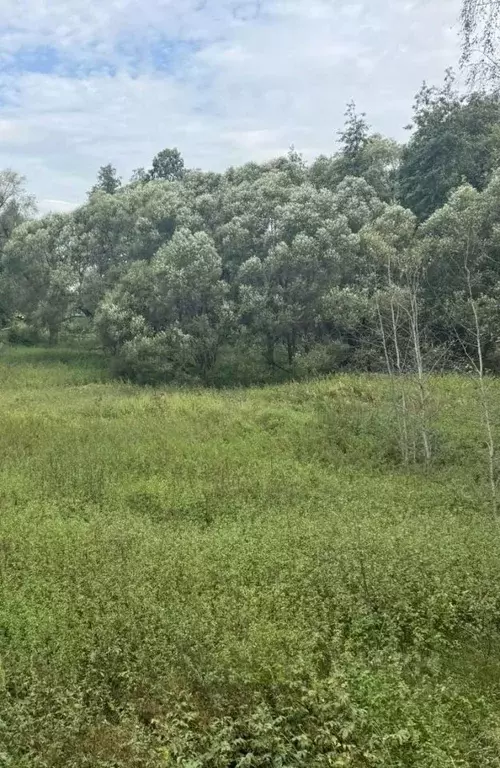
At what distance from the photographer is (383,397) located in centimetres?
1723

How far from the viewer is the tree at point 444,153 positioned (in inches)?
1080

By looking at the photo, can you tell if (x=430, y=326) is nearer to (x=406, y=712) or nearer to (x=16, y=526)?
(x=16, y=526)

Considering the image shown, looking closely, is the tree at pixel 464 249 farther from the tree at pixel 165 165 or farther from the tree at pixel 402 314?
the tree at pixel 165 165

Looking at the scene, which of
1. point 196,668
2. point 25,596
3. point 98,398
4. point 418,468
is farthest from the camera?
point 98,398

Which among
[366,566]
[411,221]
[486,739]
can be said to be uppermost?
[411,221]

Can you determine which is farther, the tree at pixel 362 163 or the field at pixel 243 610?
the tree at pixel 362 163

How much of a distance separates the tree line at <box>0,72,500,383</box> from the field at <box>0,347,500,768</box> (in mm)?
8261

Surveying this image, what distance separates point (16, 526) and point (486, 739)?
21.4ft

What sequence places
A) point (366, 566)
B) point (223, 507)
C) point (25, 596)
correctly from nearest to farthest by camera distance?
point (25, 596) < point (366, 566) < point (223, 507)

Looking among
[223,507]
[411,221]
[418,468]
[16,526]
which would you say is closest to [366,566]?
[223,507]

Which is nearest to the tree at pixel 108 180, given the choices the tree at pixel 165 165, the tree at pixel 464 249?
the tree at pixel 165 165

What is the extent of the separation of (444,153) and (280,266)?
1065 centimetres

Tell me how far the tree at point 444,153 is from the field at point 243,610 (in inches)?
711

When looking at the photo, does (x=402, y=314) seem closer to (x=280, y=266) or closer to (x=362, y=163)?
(x=280, y=266)
